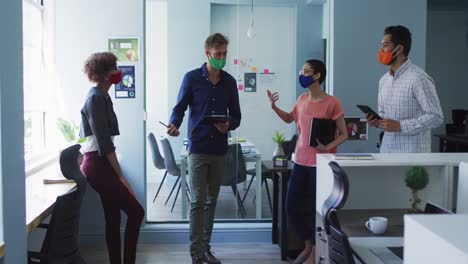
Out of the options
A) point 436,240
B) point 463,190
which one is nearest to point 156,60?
point 463,190

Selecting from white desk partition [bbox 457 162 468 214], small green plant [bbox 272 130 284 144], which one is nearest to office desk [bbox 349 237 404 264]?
white desk partition [bbox 457 162 468 214]

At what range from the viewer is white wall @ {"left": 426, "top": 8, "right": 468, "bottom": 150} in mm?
8109

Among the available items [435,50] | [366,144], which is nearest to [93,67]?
[366,144]

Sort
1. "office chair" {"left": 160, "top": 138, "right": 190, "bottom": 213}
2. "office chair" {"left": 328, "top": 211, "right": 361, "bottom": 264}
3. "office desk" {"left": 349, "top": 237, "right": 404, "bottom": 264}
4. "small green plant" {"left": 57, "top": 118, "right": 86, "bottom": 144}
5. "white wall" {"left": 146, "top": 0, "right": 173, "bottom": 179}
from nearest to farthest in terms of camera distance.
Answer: "office chair" {"left": 328, "top": 211, "right": 361, "bottom": 264} < "office desk" {"left": 349, "top": 237, "right": 404, "bottom": 264} < "small green plant" {"left": 57, "top": 118, "right": 86, "bottom": 144} < "white wall" {"left": 146, "top": 0, "right": 173, "bottom": 179} < "office chair" {"left": 160, "top": 138, "right": 190, "bottom": 213}

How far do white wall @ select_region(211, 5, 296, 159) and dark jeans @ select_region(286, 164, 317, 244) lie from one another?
3.51 feet

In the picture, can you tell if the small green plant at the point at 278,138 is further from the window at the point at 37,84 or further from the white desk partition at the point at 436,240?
the white desk partition at the point at 436,240

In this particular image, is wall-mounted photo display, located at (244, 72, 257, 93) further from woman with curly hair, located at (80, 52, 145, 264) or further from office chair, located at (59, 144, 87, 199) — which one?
office chair, located at (59, 144, 87, 199)

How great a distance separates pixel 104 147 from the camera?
302cm

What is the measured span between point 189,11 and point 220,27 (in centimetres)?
32

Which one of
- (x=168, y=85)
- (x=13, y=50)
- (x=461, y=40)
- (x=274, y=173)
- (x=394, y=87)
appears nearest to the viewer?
(x=13, y=50)

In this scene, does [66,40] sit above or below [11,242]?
above

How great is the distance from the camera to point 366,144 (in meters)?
4.30

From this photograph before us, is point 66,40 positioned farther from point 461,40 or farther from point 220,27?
point 461,40

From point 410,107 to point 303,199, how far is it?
1.01 meters
